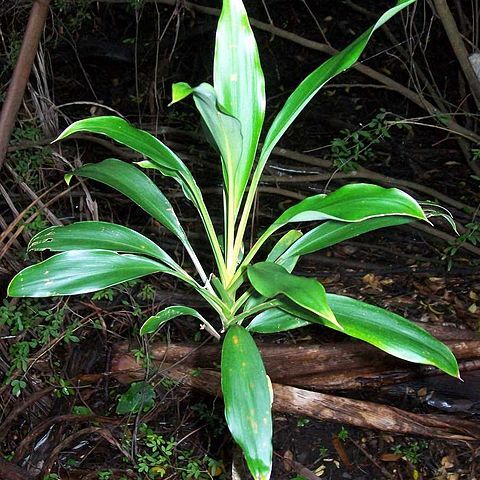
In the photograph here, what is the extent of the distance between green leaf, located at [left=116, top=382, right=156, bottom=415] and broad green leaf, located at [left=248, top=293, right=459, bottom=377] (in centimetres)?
117

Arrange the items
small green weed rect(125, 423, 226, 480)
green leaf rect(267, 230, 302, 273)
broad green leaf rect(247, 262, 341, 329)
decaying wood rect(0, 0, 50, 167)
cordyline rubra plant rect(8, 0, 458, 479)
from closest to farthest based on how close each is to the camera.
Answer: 1. broad green leaf rect(247, 262, 341, 329)
2. cordyline rubra plant rect(8, 0, 458, 479)
3. green leaf rect(267, 230, 302, 273)
4. decaying wood rect(0, 0, 50, 167)
5. small green weed rect(125, 423, 226, 480)

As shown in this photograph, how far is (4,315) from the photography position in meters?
2.14

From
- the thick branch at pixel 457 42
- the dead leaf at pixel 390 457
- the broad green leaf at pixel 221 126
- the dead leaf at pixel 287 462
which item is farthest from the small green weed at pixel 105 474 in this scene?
the thick branch at pixel 457 42

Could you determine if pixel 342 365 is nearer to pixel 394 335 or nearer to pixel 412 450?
pixel 412 450

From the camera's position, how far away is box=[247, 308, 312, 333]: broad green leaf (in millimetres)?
1283

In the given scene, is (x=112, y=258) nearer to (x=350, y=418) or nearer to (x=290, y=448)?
(x=350, y=418)

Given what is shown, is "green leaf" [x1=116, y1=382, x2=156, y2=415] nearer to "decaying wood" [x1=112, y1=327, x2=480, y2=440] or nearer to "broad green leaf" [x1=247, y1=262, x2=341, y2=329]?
"decaying wood" [x1=112, y1=327, x2=480, y2=440]

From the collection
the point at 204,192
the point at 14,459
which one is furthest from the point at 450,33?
the point at 14,459

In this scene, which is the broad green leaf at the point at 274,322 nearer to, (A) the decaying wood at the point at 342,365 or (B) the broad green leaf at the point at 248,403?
(B) the broad green leaf at the point at 248,403

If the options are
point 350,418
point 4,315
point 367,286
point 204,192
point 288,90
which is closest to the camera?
point 350,418

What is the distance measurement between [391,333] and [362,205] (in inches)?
8.5

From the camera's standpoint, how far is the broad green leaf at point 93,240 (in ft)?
4.06

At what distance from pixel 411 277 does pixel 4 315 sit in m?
1.64

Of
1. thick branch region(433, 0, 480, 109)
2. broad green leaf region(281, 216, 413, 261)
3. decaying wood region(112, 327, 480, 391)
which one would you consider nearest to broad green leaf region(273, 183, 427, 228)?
broad green leaf region(281, 216, 413, 261)
